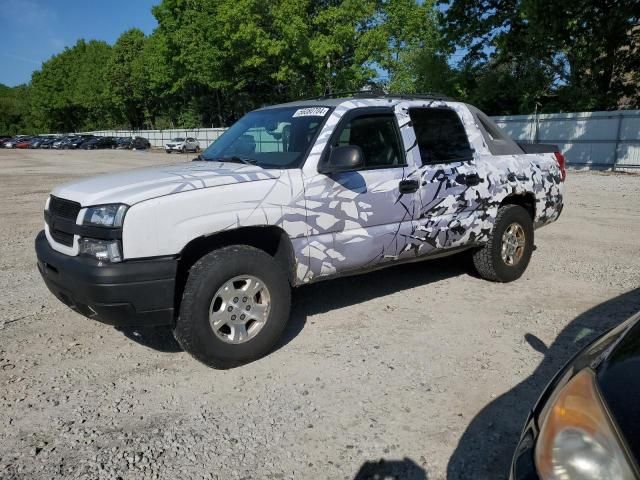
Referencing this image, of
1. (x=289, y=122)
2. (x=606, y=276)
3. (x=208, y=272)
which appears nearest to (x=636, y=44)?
(x=606, y=276)

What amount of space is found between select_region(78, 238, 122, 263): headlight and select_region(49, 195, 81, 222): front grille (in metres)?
0.24

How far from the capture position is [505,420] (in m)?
3.09

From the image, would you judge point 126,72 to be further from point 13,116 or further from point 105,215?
point 105,215

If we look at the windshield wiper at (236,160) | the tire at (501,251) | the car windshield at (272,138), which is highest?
the car windshield at (272,138)

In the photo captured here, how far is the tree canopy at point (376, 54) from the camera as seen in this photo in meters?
22.8

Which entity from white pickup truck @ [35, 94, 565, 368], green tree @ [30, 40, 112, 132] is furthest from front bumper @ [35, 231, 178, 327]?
green tree @ [30, 40, 112, 132]

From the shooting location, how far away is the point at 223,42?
4047cm

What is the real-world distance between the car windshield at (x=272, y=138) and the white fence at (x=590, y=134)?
1734cm

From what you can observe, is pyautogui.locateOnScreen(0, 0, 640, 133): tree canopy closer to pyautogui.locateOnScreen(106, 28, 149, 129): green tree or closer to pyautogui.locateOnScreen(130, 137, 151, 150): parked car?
pyautogui.locateOnScreen(106, 28, 149, 129): green tree

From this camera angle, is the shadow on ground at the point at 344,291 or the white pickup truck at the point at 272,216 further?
the shadow on ground at the point at 344,291

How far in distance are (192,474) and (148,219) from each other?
150 cm

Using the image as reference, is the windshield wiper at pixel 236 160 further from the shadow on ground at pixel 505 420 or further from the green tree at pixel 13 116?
the green tree at pixel 13 116

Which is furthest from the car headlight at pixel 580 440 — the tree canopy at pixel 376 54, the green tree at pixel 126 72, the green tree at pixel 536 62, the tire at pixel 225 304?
the green tree at pixel 126 72

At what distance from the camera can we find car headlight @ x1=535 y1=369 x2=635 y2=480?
1407 mm
